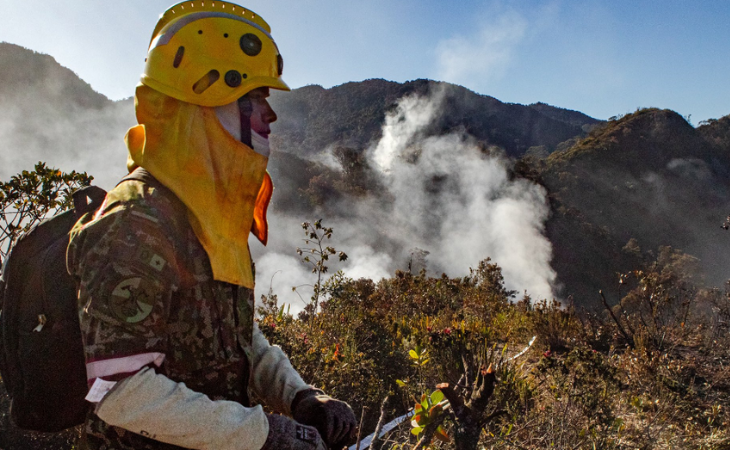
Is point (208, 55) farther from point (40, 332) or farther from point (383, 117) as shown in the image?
point (383, 117)

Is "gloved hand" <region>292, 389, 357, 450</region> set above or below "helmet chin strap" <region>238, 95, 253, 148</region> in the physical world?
below

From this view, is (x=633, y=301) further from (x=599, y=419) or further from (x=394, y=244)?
(x=394, y=244)

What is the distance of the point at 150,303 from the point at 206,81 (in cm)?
60

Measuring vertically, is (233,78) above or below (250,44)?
below

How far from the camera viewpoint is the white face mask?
1114 millimetres

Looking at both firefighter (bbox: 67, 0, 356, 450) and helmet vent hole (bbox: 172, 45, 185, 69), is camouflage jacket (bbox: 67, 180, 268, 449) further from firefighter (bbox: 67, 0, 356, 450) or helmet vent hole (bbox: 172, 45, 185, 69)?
helmet vent hole (bbox: 172, 45, 185, 69)

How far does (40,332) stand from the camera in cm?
92

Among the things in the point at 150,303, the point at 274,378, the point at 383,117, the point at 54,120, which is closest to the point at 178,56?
the point at 150,303

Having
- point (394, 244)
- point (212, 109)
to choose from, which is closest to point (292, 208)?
point (394, 244)

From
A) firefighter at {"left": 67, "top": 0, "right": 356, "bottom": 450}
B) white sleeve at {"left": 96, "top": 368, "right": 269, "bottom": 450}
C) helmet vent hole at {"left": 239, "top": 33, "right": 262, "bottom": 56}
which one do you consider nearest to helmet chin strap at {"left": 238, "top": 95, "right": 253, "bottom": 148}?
firefighter at {"left": 67, "top": 0, "right": 356, "bottom": 450}

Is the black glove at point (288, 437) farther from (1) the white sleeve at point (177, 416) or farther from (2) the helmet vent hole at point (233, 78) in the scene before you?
(2) the helmet vent hole at point (233, 78)

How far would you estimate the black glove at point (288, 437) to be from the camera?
3.08 ft

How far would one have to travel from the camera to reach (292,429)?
38.4 inches

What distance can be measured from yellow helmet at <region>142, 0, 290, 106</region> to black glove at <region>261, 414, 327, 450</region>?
0.83 metres
